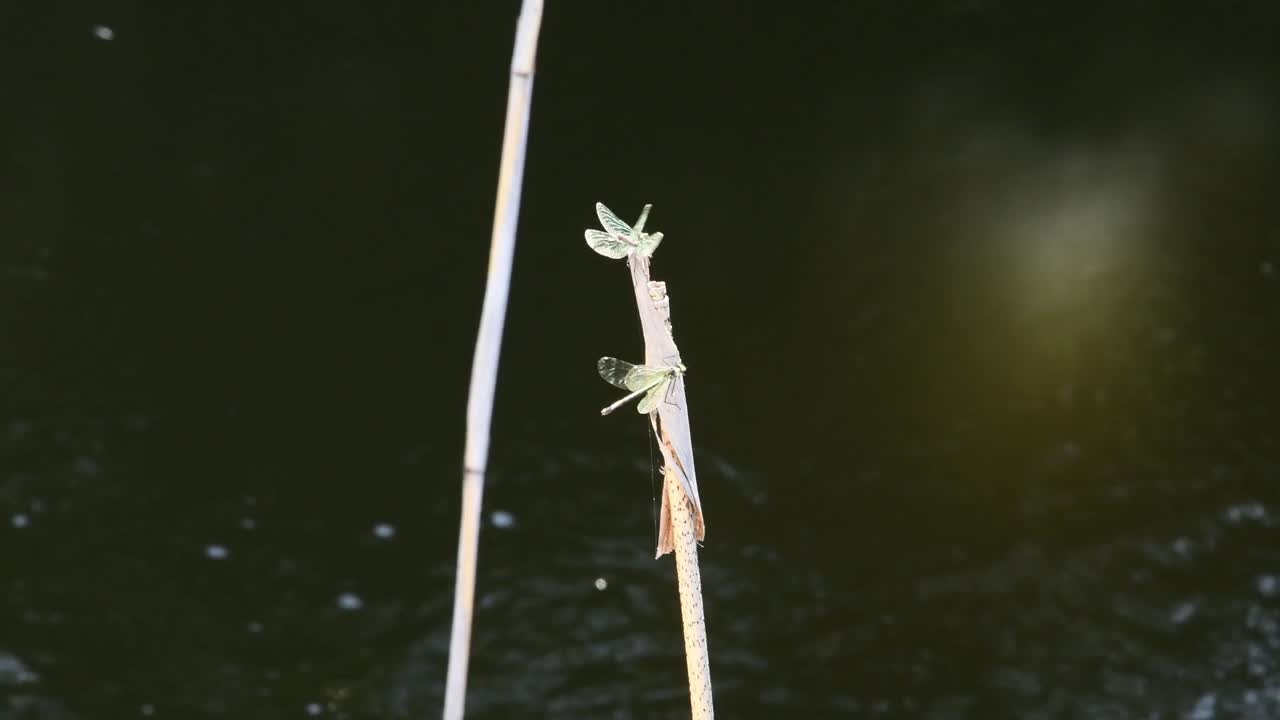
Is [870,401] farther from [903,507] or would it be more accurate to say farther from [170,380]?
[170,380]

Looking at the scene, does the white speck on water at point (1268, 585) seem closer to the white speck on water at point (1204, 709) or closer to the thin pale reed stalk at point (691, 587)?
the white speck on water at point (1204, 709)

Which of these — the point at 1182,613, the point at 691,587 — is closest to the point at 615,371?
the point at 691,587

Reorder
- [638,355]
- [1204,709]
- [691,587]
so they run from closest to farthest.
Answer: [691,587] → [1204,709] → [638,355]

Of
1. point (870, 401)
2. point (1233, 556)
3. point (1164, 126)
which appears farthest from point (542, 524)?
point (1164, 126)

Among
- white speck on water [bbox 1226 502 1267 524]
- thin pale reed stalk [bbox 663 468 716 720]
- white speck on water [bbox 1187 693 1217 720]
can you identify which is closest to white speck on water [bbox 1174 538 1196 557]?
white speck on water [bbox 1226 502 1267 524]

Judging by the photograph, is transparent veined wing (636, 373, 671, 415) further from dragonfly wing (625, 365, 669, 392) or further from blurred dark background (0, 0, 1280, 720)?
blurred dark background (0, 0, 1280, 720)

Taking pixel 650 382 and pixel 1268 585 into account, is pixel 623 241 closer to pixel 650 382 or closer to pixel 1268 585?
pixel 650 382
